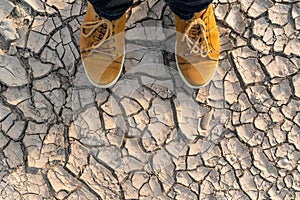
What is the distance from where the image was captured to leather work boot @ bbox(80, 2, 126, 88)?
2.05m

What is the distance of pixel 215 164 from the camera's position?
2258 millimetres

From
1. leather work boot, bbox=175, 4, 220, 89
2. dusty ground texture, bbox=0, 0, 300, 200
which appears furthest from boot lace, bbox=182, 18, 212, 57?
dusty ground texture, bbox=0, 0, 300, 200

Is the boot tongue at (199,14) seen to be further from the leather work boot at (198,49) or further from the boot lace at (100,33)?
the boot lace at (100,33)

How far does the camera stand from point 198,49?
6.96 feet

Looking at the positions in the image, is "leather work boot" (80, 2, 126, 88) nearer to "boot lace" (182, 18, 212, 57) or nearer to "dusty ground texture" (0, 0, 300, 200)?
"dusty ground texture" (0, 0, 300, 200)

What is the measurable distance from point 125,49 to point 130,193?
77cm

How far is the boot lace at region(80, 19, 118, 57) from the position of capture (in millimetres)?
2020

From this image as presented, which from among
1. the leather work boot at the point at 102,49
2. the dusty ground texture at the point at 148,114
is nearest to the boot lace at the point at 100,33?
the leather work boot at the point at 102,49

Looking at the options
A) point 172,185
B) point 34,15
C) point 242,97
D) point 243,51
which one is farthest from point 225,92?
point 34,15

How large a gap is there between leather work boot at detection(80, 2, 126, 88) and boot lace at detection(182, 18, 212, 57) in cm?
33

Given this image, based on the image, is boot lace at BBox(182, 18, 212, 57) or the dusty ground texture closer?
boot lace at BBox(182, 18, 212, 57)

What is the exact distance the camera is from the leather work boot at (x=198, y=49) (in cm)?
208

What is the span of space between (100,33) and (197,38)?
48cm

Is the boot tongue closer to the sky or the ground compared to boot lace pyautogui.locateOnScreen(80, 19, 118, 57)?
closer to the sky
